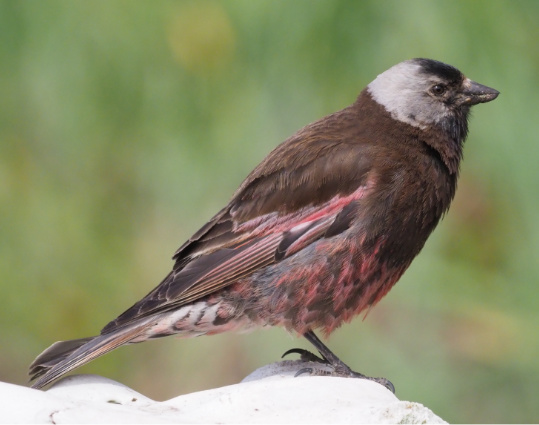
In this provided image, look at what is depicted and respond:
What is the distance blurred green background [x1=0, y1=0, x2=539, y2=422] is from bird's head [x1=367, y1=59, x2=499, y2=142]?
1.72 feet

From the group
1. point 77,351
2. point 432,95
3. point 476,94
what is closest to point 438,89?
point 432,95

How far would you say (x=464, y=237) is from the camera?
531cm

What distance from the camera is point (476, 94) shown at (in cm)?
474

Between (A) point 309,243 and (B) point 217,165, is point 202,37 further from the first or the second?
(A) point 309,243

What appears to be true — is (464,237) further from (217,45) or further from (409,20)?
(217,45)

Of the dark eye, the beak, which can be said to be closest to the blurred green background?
the beak

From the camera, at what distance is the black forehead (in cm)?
474

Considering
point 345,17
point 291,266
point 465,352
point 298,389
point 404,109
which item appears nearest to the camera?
point 298,389

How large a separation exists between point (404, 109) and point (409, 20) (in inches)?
39.7

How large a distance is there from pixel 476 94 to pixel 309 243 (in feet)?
3.29

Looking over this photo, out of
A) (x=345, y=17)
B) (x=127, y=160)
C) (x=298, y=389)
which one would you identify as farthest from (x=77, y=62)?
(x=298, y=389)

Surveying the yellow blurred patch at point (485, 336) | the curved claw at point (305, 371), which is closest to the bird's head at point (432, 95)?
the yellow blurred patch at point (485, 336)

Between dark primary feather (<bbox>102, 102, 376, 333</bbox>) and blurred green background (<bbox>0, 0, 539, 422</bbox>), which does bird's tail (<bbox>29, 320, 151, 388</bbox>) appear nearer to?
dark primary feather (<bbox>102, 102, 376, 333</bbox>)

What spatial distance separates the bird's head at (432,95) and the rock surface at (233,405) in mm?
1420
